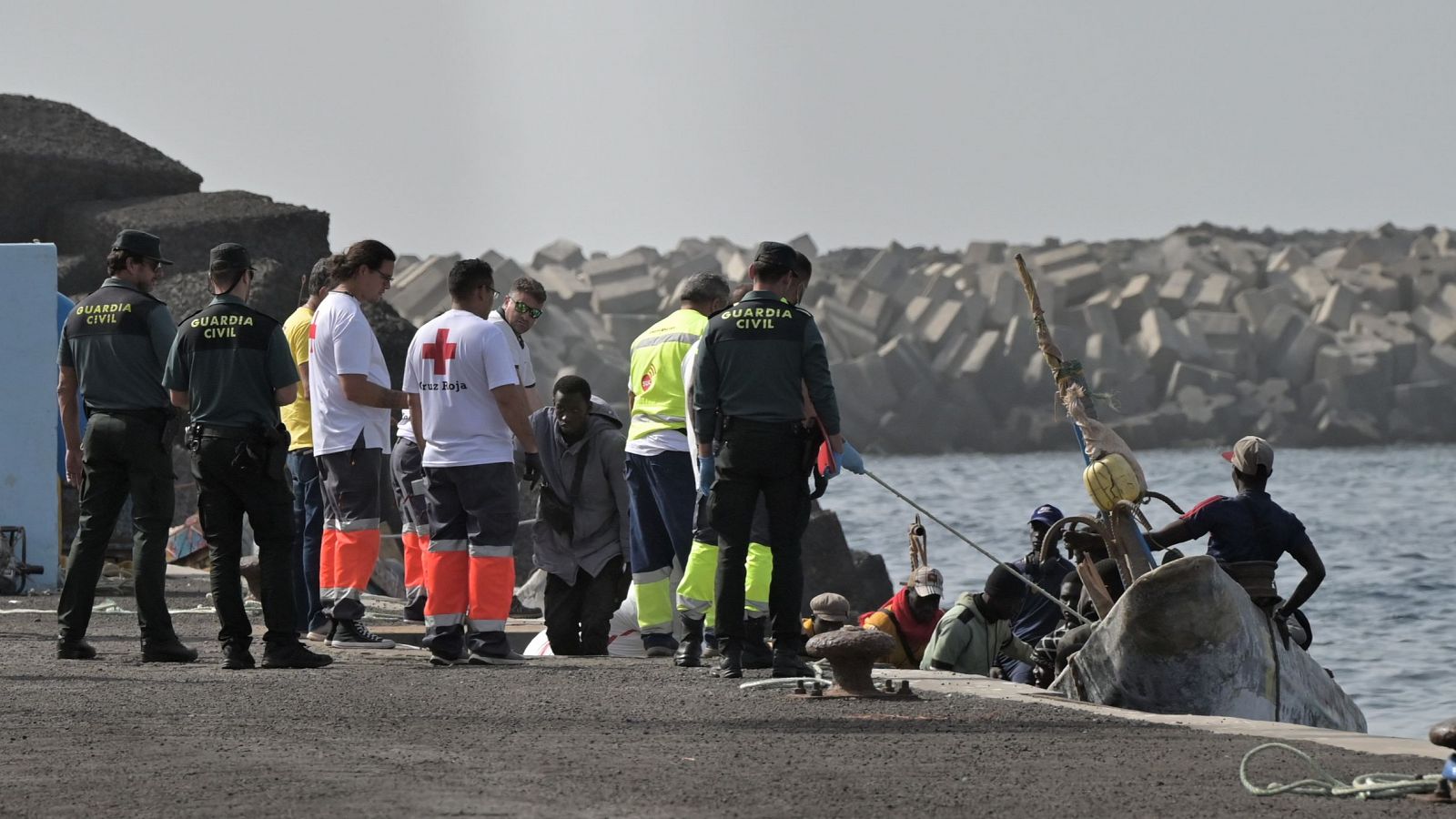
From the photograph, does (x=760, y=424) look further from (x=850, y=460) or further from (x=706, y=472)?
(x=850, y=460)

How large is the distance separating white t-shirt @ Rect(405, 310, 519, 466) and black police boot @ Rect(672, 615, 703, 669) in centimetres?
118

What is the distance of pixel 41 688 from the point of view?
9312 mm

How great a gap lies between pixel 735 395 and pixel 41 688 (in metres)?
3.14

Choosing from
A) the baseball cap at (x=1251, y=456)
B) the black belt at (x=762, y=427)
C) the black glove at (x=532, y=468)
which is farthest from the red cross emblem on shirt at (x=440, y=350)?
the baseball cap at (x=1251, y=456)

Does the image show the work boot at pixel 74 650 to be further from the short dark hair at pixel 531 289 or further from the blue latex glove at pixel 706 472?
the blue latex glove at pixel 706 472

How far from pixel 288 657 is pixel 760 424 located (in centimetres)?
236

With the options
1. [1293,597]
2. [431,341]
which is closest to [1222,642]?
[1293,597]

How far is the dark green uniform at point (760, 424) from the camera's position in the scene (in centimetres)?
979

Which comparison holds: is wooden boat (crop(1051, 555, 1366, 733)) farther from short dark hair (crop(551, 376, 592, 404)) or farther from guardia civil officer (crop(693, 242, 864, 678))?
short dark hair (crop(551, 376, 592, 404))

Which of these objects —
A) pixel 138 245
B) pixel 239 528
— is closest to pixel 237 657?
pixel 239 528

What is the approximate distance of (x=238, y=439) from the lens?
32.3 ft

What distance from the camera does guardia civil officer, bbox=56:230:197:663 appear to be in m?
10.2

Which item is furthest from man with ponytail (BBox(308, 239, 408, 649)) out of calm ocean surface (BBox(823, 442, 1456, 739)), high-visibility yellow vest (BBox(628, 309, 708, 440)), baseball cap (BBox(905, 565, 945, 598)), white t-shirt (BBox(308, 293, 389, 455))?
calm ocean surface (BBox(823, 442, 1456, 739))

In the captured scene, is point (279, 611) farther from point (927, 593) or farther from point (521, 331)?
point (927, 593)
